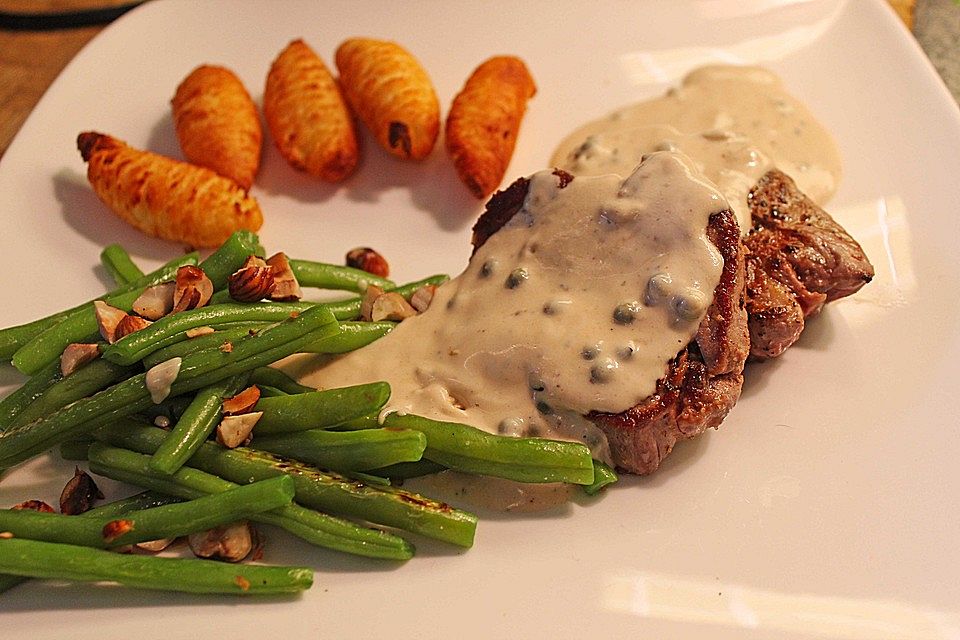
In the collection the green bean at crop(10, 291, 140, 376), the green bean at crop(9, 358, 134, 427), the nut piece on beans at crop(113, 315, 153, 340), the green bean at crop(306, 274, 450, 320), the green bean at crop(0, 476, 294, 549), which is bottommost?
the green bean at crop(0, 476, 294, 549)

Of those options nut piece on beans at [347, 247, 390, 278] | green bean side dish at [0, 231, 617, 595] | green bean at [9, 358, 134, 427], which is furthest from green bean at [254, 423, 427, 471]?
nut piece on beans at [347, 247, 390, 278]

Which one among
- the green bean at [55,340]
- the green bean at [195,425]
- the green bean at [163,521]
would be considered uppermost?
the green bean at [55,340]

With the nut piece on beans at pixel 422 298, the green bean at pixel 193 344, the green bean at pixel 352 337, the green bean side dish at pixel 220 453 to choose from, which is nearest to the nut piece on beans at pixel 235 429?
the green bean side dish at pixel 220 453

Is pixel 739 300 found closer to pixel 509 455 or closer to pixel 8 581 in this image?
pixel 509 455

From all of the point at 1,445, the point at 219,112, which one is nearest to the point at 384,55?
the point at 219,112

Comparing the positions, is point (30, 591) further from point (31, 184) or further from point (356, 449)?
point (31, 184)

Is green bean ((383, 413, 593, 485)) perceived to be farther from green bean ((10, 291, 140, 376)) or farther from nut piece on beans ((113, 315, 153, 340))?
green bean ((10, 291, 140, 376))

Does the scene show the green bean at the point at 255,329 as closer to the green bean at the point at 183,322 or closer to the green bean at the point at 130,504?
the green bean at the point at 183,322
